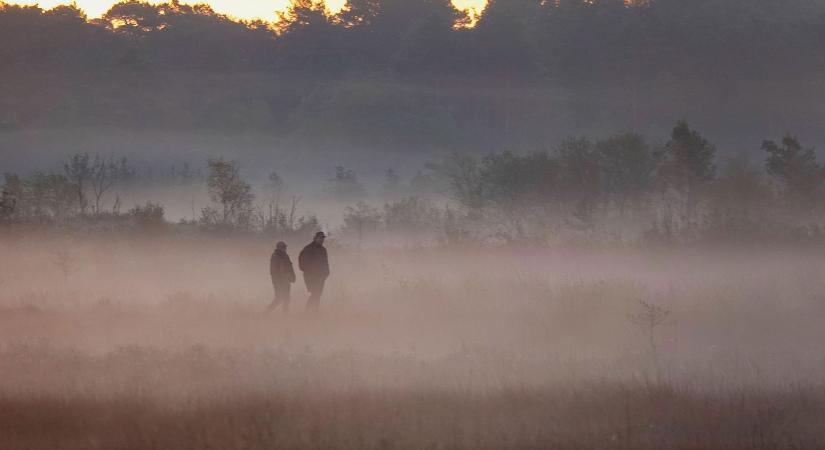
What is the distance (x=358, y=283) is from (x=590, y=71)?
297 ft

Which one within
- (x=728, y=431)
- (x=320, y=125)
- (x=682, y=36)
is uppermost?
(x=682, y=36)

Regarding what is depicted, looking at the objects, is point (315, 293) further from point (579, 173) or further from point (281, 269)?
point (579, 173)

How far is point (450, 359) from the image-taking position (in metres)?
16.1

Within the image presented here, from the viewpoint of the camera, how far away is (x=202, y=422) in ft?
41.8

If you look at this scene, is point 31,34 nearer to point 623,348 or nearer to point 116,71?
point 116,71

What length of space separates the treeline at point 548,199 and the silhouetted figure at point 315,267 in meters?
10.9

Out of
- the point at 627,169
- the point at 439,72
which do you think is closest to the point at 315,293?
the point at 627,169

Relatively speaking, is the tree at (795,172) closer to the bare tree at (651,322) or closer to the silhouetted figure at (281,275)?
the bare tree at (651,322)

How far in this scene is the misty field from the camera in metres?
12.4

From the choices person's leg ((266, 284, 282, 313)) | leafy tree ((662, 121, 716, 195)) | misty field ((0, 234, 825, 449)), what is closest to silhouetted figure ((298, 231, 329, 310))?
misty field ((0, 234, 825, 449))

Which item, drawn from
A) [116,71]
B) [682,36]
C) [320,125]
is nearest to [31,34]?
[116,71]

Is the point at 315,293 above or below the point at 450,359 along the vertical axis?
above

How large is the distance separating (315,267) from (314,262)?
0.10 metres

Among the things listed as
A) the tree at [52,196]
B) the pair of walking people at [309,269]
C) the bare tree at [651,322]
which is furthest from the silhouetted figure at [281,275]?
the tree at [52,196]
